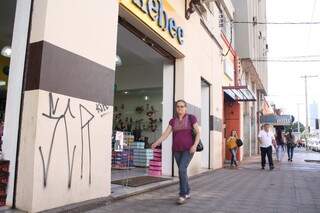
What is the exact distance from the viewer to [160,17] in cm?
922

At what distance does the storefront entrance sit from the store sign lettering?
0.65m

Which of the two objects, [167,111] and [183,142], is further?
[167,111]

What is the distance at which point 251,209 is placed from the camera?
20.6 ft

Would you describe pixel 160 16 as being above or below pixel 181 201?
above

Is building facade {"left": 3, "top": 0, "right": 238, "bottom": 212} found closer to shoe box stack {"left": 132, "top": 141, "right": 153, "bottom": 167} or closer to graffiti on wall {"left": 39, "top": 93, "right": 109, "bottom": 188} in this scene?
graffiti on wall {"left": 39, "top": 93, "right": 109, "bottom": 188}

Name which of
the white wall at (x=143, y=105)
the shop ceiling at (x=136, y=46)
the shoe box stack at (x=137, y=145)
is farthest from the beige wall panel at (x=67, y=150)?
the white wall at (x=143, y=105)

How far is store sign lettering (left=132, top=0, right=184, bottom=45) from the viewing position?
830cm

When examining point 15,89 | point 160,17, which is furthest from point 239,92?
point 15,89

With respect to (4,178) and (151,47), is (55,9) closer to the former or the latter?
(4,178)

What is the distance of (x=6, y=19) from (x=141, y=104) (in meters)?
8.71

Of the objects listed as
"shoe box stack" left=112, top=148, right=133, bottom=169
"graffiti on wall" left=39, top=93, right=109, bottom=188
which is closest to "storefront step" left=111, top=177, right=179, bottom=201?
"graffiti on wall" left=39, top=93, right=109, bottom=188

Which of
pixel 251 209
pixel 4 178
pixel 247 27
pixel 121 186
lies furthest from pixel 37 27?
pixel 247 27

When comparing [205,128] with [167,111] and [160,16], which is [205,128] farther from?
[160,16]

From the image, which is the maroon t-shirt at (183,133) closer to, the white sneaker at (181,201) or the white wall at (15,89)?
the white sneaker at (181,201)
